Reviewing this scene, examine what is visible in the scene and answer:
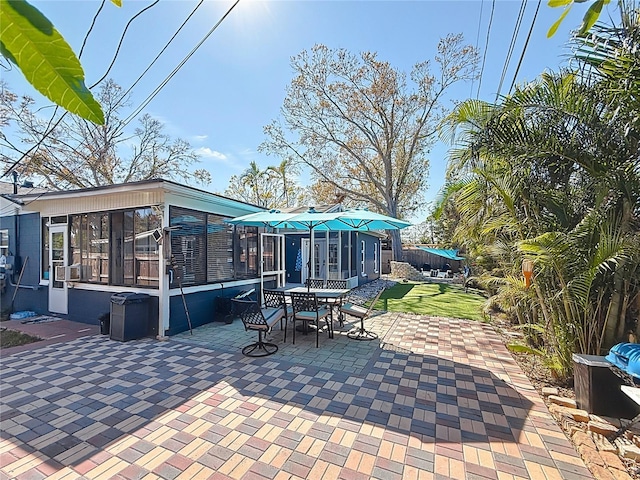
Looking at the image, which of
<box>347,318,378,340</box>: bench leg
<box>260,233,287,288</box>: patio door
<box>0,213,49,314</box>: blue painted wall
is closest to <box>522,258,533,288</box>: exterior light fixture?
<box>347,318,378,340</box>: bench leg

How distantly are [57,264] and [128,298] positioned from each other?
3.57 meters

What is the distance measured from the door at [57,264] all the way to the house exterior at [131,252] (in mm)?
25

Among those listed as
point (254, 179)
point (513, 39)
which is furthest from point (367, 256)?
point (254, 179)

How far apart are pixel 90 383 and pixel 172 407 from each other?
148cm

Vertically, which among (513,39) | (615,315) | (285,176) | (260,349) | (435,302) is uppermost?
(285,176)

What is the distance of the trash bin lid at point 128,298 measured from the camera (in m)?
6.09

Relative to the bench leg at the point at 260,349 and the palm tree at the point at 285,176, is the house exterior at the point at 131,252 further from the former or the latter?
the palm tree at the point at 285,176

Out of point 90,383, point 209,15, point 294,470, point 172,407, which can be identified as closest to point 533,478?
point 294,470

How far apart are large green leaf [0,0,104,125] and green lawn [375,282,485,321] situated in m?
8.94

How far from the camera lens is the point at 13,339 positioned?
6.14 meters

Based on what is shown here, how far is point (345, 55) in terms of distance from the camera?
1838 centimetres

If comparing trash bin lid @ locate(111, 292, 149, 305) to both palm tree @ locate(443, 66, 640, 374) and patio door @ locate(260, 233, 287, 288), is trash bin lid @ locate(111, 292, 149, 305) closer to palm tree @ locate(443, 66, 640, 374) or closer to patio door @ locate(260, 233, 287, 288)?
patio door @ locate(260, 233, 287, 288)

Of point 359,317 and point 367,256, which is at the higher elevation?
point 367,256

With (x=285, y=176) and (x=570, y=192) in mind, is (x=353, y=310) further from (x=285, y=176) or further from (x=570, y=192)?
(x=285, y=176)
